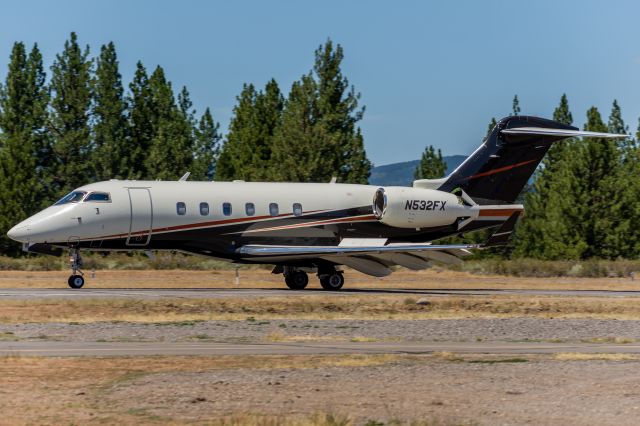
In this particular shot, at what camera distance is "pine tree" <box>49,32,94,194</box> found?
236ft

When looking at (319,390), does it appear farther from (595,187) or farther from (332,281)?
(595,187)

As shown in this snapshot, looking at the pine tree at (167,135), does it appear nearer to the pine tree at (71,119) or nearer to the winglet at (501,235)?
the pine tree at (71,119)

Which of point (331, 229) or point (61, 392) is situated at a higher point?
point (331, 229)

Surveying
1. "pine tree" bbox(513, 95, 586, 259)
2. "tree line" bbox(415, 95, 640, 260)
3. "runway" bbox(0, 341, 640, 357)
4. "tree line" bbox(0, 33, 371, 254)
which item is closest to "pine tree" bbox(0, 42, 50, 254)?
"tree line" bbox(0, 33, 371, 254)

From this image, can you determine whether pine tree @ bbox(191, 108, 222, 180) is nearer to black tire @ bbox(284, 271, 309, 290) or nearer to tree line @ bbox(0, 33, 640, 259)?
tree line @ bbox(0, 33, 640, 259)

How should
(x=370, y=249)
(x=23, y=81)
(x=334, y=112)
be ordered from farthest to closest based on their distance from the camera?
(x=23, y=81) → (x=334, y=112) → (x=370, y=249)

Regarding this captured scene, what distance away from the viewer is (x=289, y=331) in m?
24.2

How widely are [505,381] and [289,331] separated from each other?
330 inches

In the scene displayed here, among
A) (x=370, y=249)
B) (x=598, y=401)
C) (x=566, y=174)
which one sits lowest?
(x=598, y=401)

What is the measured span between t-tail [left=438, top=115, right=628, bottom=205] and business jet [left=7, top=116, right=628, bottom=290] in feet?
0.12

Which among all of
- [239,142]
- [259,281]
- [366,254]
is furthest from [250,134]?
[366,254]

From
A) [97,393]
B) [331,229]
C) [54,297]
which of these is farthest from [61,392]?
[331,229]

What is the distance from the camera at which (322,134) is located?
215 ft

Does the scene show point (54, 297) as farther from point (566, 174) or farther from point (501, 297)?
point (566, 174)
